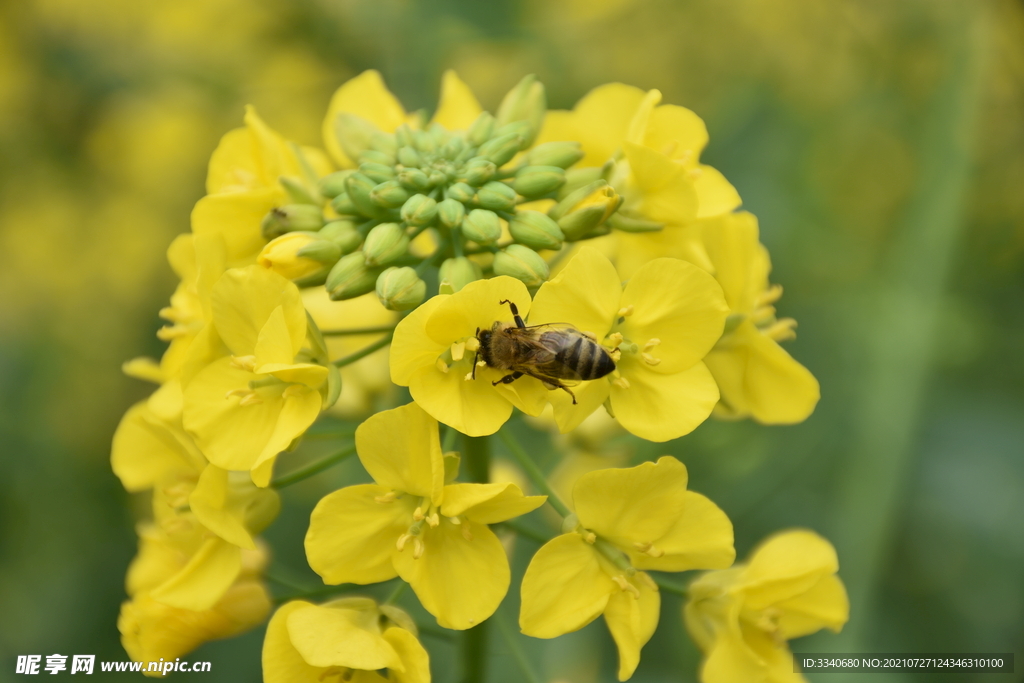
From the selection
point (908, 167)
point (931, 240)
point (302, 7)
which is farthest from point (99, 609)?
point (908, 167)

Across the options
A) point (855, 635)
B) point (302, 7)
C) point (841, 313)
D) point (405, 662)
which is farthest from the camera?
point (302, 7)

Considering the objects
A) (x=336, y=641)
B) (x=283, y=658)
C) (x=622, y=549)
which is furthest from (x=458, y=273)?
(x=283, y=658)

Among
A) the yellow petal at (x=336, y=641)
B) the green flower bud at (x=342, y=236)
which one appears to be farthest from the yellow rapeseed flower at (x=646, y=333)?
the yellow petal at (x=336, y=641)

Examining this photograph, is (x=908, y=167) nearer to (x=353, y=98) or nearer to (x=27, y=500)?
(x=353, y=98)

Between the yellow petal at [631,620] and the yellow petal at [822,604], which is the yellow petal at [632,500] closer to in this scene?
the yellow petal at [631,620]

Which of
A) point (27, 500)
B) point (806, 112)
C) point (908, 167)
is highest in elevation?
point (806, 112)

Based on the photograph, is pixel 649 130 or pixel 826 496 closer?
pixel 649 130

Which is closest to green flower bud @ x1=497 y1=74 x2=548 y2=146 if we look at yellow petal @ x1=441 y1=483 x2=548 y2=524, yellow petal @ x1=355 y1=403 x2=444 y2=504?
yellow petal @ x1=355 y1=403 x2=444 y2=504

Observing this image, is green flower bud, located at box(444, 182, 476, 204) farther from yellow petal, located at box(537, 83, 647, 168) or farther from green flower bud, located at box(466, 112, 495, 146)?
yellow petal, located at box(537, 83, 647, 168)
